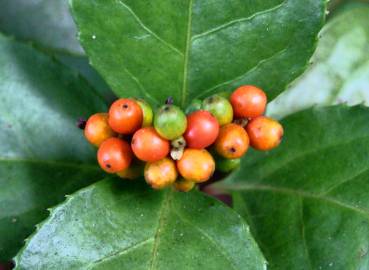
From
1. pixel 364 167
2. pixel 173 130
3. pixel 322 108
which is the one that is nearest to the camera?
pixel 173 130

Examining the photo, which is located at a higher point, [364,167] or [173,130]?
[173,130]

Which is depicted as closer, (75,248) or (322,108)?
(75,248)

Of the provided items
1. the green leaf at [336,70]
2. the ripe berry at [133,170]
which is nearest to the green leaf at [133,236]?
the ripe berry at [133,170]

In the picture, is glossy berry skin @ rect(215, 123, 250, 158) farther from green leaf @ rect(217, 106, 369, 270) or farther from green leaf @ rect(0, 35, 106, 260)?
green leaf @ rect(0, 35, 106, 260)

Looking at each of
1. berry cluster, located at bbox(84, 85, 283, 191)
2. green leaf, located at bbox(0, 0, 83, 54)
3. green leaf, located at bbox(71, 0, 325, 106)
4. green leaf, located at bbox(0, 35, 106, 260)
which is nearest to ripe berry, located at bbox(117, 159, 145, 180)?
berry cluster, located at bbox(84, 85, 283, 191)

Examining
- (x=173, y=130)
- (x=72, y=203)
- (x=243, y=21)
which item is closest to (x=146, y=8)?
(x=243, y=21)

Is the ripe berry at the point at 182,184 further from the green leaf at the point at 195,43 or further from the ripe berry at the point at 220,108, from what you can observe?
the green leaf at the point at 195,43

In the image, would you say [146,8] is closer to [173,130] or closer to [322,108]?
[173,130]
